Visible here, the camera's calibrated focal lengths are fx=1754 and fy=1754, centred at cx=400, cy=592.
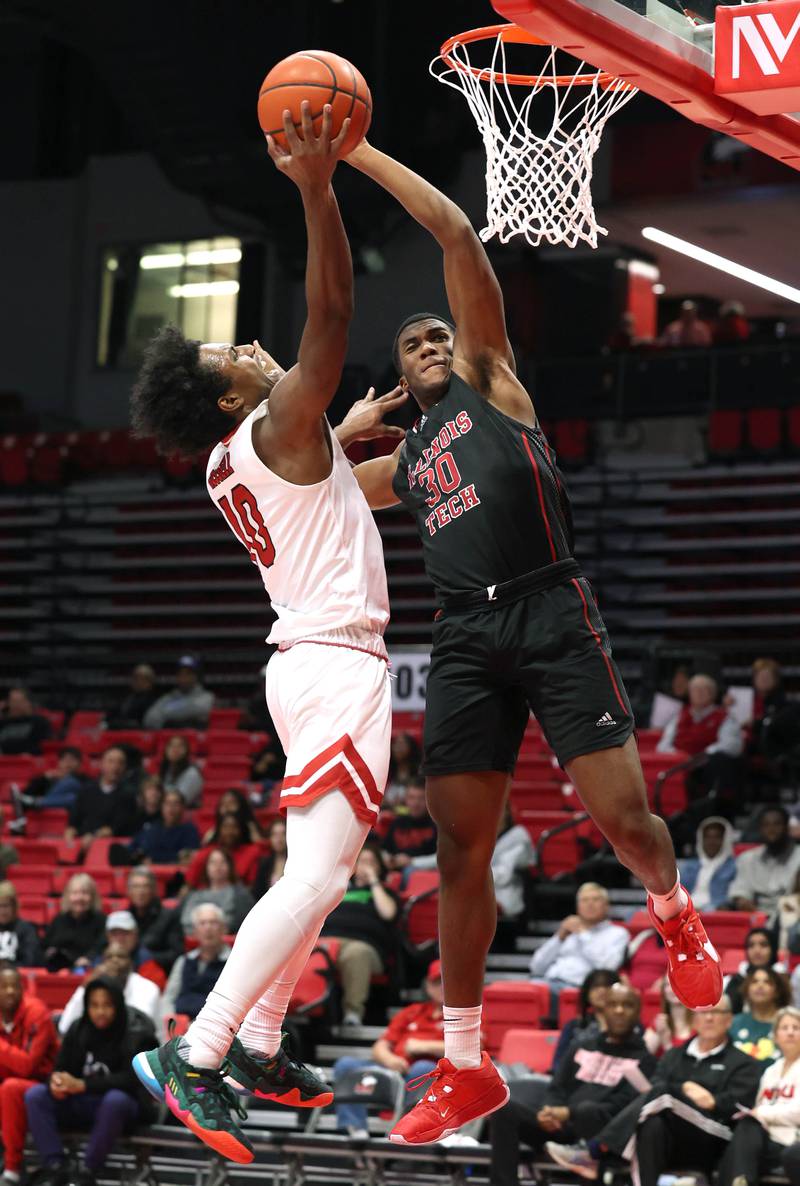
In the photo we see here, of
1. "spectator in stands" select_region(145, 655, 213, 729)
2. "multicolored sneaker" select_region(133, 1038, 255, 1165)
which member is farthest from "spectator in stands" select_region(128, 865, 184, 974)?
"multicolored sneaker" select_region(133, 1038, 255, 1165)

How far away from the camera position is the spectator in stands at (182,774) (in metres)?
14.7

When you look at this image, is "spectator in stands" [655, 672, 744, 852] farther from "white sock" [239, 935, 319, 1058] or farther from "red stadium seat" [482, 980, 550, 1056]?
"white sock" [239, 935, 319, 1058]

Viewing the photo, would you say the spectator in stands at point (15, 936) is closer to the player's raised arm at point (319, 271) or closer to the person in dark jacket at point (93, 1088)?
the person in dark jacket at point (93, 1088)

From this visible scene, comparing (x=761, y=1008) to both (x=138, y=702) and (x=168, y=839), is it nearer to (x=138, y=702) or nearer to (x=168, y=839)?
(x=168, y=839)

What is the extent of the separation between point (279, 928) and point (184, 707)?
12930 mm

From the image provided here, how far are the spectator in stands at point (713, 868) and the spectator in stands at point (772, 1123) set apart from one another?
8.96ft

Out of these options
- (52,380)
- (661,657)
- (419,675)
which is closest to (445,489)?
(419,675)

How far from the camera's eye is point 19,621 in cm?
2119

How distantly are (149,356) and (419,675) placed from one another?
1042 centimetres

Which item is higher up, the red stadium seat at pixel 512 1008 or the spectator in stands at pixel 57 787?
the spectator in stands at pixel 57 787

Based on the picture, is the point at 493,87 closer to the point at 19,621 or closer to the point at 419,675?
the point at 419,675

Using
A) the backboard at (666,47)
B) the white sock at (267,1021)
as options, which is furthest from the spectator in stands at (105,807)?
the backboard at (666,47)

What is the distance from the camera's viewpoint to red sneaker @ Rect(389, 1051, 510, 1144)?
4621 mm

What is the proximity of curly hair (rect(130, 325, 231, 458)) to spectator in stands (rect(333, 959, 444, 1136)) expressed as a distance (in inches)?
234
